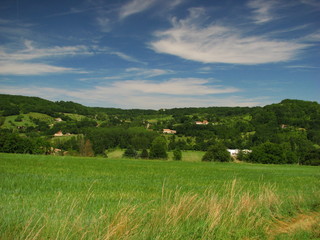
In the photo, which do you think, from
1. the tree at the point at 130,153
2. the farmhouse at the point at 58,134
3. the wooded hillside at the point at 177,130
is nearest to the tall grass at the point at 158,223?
the tree at the point at 130,153

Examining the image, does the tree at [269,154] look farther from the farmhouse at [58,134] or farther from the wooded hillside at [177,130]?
the farmhouse at [58,134]

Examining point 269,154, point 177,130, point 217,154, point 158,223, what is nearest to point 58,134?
point 177,130

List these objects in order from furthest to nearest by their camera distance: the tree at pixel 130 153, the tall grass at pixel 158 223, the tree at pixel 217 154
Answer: the tree at pixel 130 153, the tree at pixel 217 154, the tall grass at pixel 158 223

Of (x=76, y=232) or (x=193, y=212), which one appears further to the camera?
(x=193, y=212)

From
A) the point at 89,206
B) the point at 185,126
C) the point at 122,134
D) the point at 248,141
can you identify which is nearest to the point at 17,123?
the point at 122,134

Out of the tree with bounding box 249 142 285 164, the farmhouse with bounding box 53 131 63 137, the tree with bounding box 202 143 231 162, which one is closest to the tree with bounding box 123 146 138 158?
the tree with bounding box 202 143 231 162

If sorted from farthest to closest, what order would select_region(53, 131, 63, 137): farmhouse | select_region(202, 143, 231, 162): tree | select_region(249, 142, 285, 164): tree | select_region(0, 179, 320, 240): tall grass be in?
select_region(53, 131, 63, 137): farmhouse
select_region(249, 142, 285, 164): tree
select_region(202, 143, 231, 162): tree
select_region(0, 179, 320, 240): tall grass

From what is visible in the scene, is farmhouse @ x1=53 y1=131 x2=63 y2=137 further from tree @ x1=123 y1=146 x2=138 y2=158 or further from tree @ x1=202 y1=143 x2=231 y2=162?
tree @ x1=202 y1=143 x2=231 y2=162

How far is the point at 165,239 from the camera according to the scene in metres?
5.32

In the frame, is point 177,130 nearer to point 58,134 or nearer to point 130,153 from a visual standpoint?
point 58,134

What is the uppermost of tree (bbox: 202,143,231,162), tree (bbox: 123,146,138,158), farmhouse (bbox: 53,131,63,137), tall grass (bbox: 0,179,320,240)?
tall grass (bbox: 0,179,320,240)

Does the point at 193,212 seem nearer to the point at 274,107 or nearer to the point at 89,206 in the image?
the point at 89,206

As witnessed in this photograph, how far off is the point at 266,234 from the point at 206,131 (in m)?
124

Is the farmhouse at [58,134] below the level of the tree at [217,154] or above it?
below
